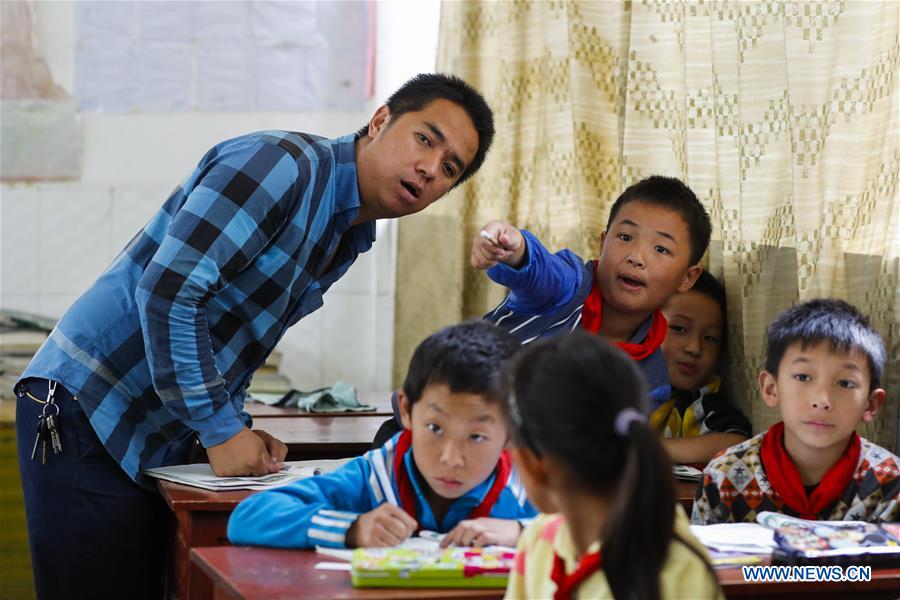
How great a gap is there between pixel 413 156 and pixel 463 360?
63 cm

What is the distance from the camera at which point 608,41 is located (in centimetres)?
331

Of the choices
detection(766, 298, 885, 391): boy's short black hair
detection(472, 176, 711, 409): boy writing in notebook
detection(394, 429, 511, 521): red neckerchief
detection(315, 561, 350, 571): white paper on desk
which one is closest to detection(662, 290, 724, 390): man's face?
detection(472, 176, 711, 409): boy writing in notebook

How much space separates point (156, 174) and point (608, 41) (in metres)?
1.87

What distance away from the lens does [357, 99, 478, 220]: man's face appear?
2.31 metres

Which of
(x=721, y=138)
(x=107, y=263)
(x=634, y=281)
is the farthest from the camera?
(x=107, y=263)

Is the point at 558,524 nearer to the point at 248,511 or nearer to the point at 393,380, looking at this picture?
the point at 248,511

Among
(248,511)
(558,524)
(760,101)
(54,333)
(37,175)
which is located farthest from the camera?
(37,175)

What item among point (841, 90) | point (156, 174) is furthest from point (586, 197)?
point (156, 174)

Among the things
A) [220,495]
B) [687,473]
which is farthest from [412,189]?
[687,473]

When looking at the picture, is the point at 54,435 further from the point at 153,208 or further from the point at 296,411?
the point at 153,208

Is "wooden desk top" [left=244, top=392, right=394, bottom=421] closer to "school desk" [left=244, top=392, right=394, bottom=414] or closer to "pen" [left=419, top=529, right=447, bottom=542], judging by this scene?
"school desk" [left=244, top=392, right=394, bottom=414]

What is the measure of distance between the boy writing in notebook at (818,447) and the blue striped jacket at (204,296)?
0.91 meters

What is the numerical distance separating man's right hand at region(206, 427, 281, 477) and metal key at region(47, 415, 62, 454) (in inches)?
12.1

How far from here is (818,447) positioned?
2.14m
